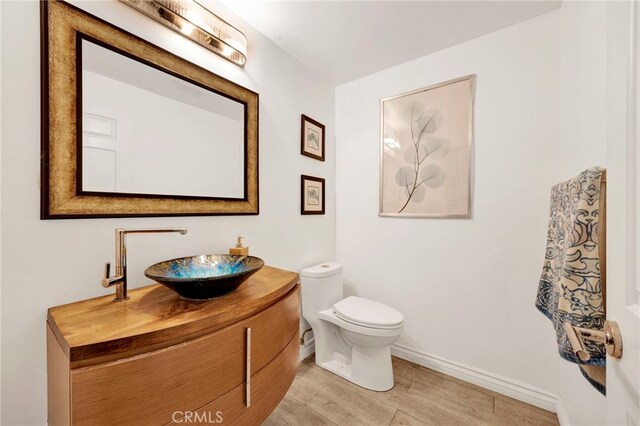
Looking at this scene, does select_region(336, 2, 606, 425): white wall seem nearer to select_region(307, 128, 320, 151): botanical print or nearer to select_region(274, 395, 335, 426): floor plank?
select_region(307, 128, 320, 151): botanical print

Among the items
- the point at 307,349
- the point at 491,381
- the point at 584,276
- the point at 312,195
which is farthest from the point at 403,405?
the point at 312,195

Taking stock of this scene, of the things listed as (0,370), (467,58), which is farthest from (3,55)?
(467,58)

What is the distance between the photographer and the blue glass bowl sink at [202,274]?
2.75 feet

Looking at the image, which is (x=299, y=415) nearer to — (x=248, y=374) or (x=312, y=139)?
(x=248, y=374)

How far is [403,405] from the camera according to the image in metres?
1.51

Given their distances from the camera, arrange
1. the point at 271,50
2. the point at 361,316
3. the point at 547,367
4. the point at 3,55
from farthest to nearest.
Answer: the point at 271,50, the point at 361,316, the point at 547,367, the point at 3,55

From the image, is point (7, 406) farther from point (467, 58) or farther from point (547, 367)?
point (467, 58)

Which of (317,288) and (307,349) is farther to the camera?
(307,349)

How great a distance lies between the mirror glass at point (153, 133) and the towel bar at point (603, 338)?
146 cm

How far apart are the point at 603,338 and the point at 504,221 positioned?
4.13ft

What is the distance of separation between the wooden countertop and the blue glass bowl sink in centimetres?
4

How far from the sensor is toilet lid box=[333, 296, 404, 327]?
156 centimetres

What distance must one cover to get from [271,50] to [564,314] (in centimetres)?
209

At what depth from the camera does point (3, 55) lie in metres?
0.79
